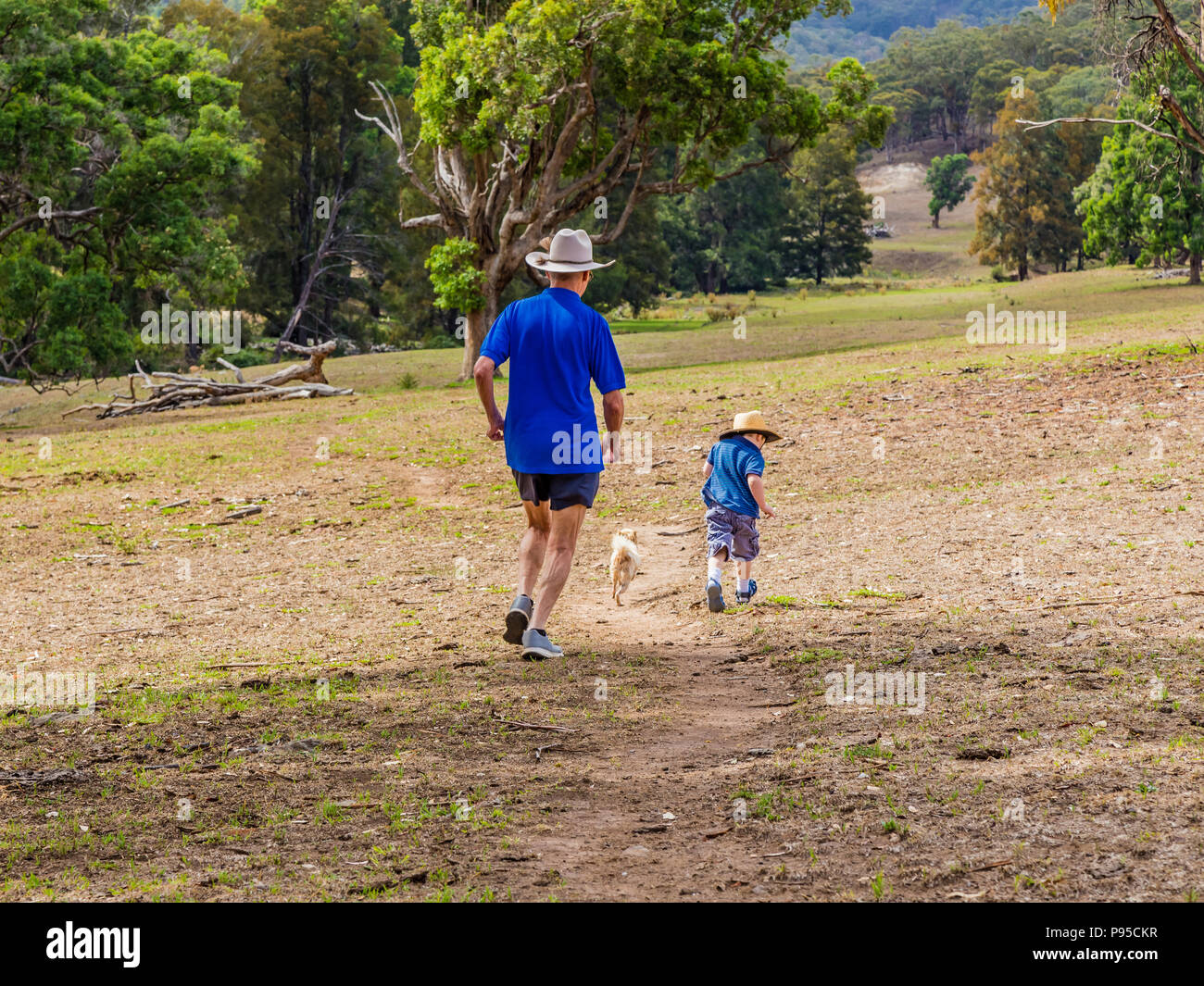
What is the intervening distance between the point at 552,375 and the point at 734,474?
7.08 feet

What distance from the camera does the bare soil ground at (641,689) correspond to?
13.7 feet

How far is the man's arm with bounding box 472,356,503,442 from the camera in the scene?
7.08 metres

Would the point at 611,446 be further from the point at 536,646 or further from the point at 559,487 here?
the point at 536,646

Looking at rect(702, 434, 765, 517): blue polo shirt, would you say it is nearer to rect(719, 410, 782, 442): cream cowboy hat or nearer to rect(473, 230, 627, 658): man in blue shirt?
rect(719, 410, 782, 442): cream cowboy hat

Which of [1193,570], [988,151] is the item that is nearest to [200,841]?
[1193,570]

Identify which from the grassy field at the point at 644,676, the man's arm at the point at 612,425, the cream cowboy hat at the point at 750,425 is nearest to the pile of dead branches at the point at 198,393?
the grassy field at the point at 644,676

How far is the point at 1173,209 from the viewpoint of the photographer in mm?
45156

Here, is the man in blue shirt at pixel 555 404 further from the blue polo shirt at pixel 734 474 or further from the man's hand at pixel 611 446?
the blue polo shirt at pixel 734 474

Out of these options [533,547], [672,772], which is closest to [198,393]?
[533,547]

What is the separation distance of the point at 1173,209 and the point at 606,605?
42943mm

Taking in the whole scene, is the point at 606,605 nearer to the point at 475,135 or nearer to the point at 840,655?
the point at 840,655

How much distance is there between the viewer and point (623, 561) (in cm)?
885

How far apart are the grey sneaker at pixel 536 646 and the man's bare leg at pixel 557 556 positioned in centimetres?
4

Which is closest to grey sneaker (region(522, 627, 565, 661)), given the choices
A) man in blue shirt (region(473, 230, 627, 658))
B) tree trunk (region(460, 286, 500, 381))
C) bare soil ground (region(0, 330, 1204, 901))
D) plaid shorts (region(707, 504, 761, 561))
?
man in blue shirt (region(473, 230, 627, 658))
